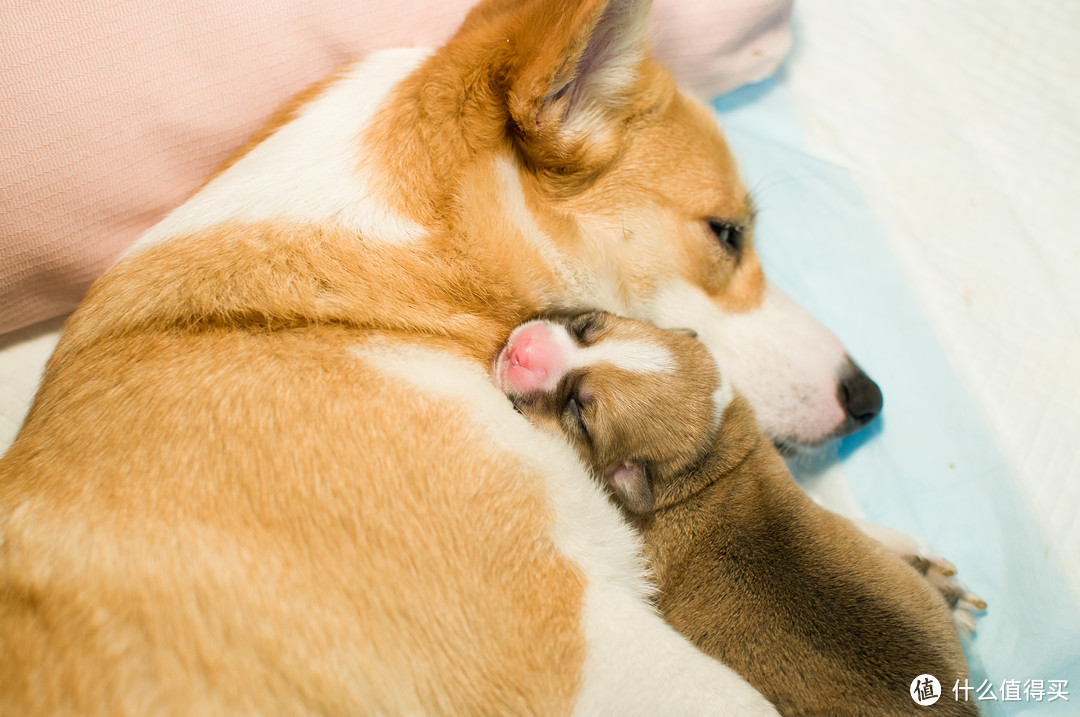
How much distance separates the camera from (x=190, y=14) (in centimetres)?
174

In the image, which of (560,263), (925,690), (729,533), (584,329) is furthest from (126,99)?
(925,690)

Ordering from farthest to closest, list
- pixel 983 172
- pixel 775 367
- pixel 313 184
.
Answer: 1. pixel 983 172
2. pixel 775 367
3. pixel 313 184

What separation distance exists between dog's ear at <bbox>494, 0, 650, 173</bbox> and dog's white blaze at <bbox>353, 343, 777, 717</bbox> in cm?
54

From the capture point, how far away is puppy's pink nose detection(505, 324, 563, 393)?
1566 mm

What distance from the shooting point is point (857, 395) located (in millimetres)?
1947

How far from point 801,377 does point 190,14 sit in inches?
71.4

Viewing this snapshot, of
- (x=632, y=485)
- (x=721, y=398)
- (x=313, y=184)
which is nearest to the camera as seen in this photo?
(x=313, y=184)

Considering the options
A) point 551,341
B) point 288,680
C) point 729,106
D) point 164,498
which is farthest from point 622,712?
point 729,106

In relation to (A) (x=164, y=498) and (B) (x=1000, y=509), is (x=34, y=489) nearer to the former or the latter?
(A) (x=164, y=498)

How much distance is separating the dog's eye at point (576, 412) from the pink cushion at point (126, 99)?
110cm

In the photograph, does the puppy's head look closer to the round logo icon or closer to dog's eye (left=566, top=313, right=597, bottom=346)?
dog's eye (left=566, top=313, right=597, bottom=346)

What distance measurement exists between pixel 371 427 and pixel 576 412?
0.56 metres

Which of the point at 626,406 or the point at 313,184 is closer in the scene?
the point at 313,184

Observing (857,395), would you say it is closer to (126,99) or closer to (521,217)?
(521,217)
